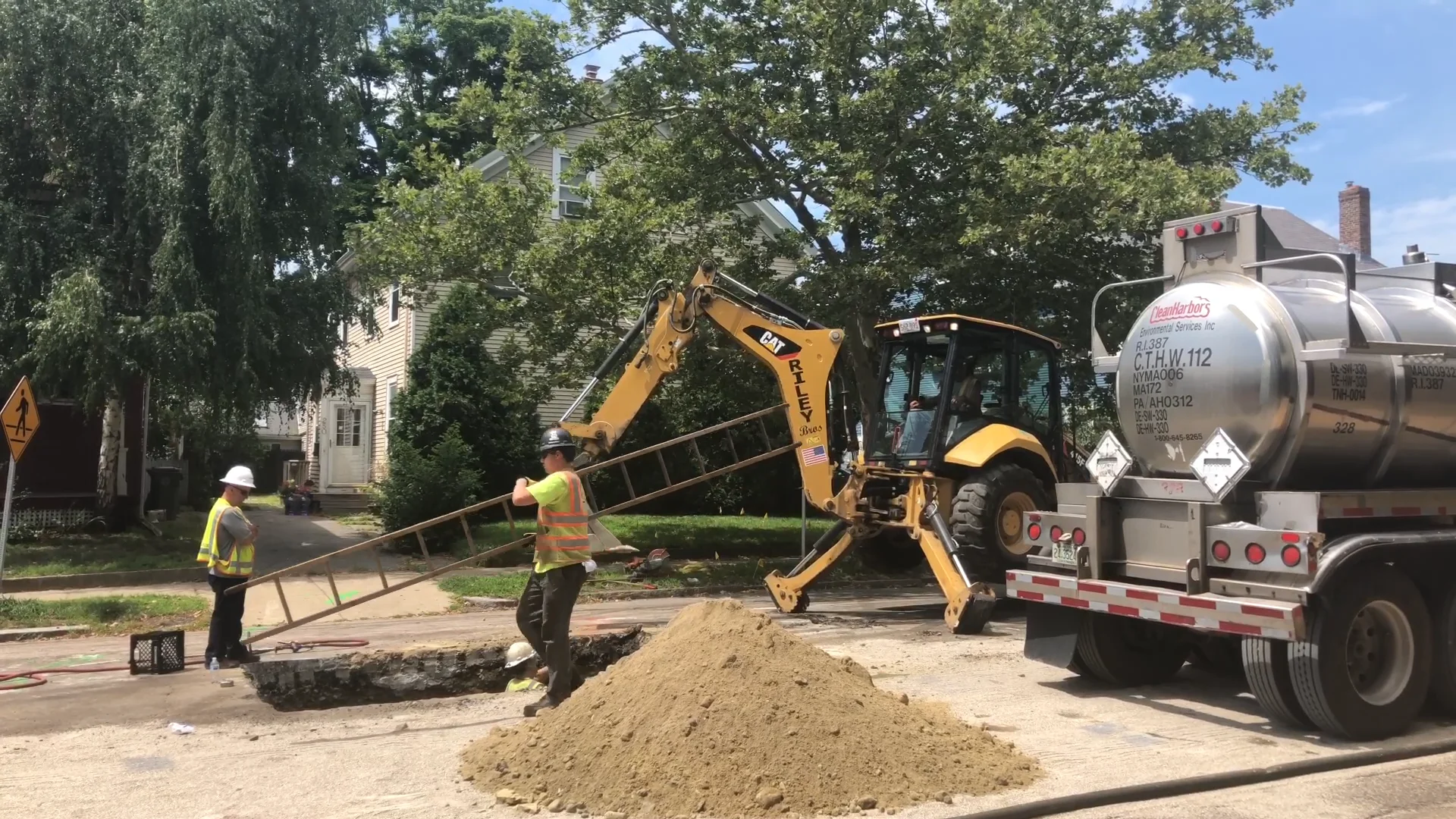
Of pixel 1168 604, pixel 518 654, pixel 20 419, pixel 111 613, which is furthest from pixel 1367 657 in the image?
pixel 20 419

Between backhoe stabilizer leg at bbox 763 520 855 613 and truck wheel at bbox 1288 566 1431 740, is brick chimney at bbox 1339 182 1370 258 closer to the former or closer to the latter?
backhoe stabilizer leg at bbox 763 520 855 613

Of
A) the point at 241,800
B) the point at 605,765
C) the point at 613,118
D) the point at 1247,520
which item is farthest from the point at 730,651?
the point at 613,118

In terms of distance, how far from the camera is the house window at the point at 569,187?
1722 cm

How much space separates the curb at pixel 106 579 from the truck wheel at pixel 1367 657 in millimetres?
13996

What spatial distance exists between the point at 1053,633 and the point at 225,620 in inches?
265

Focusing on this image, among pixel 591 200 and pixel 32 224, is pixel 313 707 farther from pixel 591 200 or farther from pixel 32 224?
pixel 32 224

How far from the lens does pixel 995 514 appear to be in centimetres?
1114

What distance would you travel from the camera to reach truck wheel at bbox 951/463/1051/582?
11.1 meters

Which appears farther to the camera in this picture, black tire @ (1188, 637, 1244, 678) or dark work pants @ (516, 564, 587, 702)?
black tire @ (1188, 637, 1244, 678)

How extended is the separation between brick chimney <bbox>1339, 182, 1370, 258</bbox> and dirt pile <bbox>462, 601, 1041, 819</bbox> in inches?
796

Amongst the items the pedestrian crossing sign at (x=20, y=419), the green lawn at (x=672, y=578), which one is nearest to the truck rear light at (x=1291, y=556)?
the green lawn at (x=672, y=578)

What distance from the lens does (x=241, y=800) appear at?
5.70 metres

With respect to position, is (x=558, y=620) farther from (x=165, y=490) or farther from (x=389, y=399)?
(x=389, y=399)

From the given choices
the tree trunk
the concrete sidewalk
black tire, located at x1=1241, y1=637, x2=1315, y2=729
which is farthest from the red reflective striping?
the tree trunk
